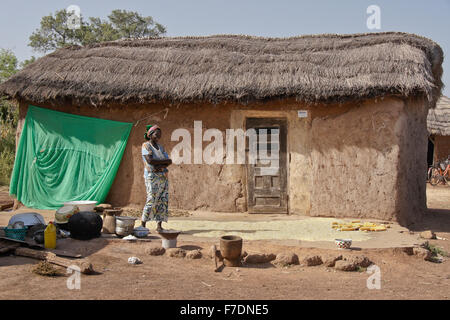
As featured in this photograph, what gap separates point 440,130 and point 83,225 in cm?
1413

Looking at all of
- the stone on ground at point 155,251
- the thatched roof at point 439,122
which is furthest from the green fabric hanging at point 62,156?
the thatched roof at point 439,122

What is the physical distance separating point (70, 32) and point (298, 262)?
22650 mm

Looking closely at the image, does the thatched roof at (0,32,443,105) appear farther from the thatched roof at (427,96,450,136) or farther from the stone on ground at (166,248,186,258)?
the thatched roof at (427,96,450,136)

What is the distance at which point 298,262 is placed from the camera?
5.06m

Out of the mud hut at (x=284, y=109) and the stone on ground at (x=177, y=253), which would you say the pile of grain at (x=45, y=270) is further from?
the mud hut at (x=284, y=109)

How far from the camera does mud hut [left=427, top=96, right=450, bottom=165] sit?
1565cm

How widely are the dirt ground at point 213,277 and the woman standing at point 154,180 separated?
13.6 inches

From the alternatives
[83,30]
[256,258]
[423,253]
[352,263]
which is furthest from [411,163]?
[83,30]

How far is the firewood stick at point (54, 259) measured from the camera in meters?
4.38

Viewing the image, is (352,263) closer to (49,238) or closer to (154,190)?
(154,190)

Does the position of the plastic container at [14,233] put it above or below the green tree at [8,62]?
below

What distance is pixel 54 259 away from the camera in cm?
457

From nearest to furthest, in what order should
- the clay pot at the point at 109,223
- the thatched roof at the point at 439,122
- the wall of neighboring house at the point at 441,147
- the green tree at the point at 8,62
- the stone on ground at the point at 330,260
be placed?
the stone on ground at the point at 330,260 → the clay pot at the point at 109,223 → the thatched roof at the point at 439,122 → the wall of neighboring house at the point at 441,147 → the green tree at the point at 8,62
